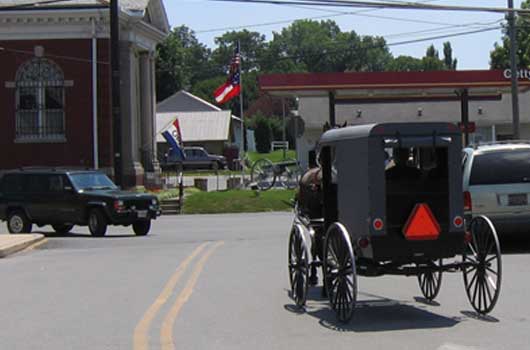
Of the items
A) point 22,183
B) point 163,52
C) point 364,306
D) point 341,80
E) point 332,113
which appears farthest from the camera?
point 163,52

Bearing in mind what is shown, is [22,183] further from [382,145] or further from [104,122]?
[382,145]

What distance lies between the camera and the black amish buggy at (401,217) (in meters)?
9.45

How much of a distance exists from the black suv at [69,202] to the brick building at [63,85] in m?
13.3

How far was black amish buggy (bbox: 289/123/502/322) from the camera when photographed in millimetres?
9453

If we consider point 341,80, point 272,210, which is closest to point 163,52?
point 341,80

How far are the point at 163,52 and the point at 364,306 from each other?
79142mm

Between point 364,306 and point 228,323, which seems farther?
point 364,306

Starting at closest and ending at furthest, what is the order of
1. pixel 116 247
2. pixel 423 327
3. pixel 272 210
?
pixel 423 327 → pixel 116 247 → pixel 272 210

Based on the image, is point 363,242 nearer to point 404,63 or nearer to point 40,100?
point 40,100

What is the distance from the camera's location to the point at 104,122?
37562 millimetres

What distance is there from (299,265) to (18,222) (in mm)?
15421

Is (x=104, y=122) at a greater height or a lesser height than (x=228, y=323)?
greater

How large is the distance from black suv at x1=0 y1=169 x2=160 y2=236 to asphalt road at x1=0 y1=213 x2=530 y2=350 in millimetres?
5139

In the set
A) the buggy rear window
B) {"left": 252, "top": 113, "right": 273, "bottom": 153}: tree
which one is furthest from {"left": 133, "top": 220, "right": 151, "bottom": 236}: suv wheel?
{"left": 252, "top": 113, "right": 273, "bottom": 153}: tree
